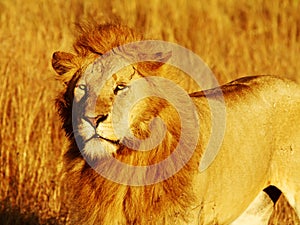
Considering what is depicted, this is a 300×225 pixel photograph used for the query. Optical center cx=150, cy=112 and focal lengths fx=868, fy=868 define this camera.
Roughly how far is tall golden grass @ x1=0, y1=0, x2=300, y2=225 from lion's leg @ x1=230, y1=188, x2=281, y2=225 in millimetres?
444

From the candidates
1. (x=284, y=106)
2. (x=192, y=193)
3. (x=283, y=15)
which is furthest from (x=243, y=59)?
(x=192, y=193)

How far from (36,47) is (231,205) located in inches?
139

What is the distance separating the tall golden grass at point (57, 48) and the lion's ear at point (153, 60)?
557 mm

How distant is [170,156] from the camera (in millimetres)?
4195

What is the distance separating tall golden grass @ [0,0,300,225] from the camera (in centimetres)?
603

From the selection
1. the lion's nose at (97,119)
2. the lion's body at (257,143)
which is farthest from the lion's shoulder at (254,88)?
the lion's nose at (97,119)

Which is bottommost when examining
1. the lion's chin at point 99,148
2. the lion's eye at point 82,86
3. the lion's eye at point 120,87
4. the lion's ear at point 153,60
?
the lion's chin at point 99,148

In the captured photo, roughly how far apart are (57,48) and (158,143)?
3.60 m

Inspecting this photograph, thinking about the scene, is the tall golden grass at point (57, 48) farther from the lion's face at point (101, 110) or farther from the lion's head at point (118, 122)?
the lion's face at point (101, 110)

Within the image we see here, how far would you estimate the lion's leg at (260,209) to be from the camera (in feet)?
16.6

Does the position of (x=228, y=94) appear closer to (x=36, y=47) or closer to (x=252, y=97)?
(x=252, y=97)

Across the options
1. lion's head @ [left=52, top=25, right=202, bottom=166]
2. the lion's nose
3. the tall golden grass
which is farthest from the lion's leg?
the lion's nose

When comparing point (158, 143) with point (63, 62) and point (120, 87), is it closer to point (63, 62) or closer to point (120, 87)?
point (120, 87)

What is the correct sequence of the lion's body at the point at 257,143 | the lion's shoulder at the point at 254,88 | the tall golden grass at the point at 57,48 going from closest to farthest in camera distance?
the lion's body at the point at 257,143
the lion's shoulder at the point at 254,88
the tall golden grass at the point at 57,48
